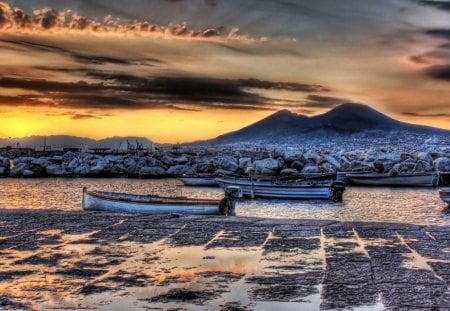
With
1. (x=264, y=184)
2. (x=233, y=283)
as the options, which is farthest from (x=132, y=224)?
(x=264, y=184)

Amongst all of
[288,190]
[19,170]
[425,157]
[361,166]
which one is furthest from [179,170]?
[288,190]

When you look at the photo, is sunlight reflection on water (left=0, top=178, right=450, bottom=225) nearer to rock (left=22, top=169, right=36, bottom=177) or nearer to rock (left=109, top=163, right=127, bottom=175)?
rock (left=22, top=169, right=36, bottom=177)

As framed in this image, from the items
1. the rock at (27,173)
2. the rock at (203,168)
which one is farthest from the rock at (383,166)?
the rock at (27,173)

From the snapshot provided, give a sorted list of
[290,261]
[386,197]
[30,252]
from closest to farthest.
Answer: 1. [290,261]
2. [30,252]
3. [386,197]

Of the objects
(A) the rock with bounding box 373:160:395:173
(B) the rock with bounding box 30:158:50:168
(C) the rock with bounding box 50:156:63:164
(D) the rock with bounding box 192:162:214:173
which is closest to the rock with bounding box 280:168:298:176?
(D) the rock with bounding box 192:162:214:173

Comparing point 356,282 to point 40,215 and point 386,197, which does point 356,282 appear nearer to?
point 40,215

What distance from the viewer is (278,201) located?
3516 centimetres

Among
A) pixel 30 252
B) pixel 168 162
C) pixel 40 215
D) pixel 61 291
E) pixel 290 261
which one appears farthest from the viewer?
pixel 168 162

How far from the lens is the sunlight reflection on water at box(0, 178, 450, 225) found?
29375 millimetres

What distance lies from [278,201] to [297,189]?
4.42 feet

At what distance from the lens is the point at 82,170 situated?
61062 mm

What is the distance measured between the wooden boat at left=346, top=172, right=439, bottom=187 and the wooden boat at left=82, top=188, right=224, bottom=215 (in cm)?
3242

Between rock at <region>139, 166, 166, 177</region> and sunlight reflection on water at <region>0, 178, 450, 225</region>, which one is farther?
rock at <region>139, 166, 166, 177</region>

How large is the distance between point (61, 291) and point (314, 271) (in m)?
2.37
